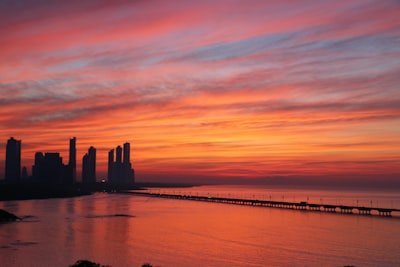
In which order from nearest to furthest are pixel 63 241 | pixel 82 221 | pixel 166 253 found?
pixel 166 253 → pixel 63 241 → pixel 82 221

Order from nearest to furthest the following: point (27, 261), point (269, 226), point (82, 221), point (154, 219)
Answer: point (27, 261)
point (269, 226)
point (82, 221)
point (154, 219)

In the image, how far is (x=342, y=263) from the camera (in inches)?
2311

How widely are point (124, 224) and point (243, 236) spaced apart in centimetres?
3055

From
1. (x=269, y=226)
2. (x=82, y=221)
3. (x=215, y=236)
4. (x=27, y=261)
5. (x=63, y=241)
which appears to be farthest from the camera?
(x=82, y=221)

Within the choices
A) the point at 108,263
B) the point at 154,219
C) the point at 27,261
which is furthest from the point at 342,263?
the point at 154,219

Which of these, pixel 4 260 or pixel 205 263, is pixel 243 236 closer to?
pixel 205 263

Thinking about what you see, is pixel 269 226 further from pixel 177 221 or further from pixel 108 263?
pixel 108 263

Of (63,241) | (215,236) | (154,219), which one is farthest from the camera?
(154,219)

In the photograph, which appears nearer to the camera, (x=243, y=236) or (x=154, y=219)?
(x=243, y=236)

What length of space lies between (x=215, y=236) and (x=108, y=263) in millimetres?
28697

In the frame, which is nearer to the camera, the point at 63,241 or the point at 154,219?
the point at 63,241

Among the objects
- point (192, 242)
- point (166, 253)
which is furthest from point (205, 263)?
point (192, 242)

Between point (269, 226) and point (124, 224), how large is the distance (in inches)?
1247

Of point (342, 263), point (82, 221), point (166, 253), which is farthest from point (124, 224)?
point (342, 263)
